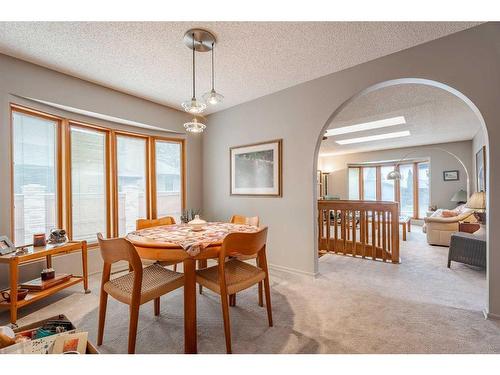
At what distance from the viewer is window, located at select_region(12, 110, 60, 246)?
96.8 inches

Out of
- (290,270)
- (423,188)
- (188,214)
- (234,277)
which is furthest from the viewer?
(423,188)

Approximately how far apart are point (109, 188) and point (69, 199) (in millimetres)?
504

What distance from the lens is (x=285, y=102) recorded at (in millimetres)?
3066

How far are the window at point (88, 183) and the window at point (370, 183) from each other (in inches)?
325

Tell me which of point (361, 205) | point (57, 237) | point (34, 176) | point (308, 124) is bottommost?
point (57, 237)

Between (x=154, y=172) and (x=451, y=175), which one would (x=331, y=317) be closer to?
(x=154, y=172)

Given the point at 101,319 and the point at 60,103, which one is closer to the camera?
the point at 101,319

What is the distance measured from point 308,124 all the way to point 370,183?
6677 mm

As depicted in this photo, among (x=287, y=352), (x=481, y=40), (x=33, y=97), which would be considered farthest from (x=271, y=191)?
(x=33, y=97)

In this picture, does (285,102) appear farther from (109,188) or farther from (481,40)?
(109,188)

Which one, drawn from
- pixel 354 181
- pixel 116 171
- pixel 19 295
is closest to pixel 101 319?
pixel 19 295

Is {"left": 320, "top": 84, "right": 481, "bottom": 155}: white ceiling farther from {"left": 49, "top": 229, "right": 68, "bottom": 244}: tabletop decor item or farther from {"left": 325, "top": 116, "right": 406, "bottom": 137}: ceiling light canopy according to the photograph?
{"left": 49, "top": 229, "right": 68, "bottom": 244}: tabletop decor item

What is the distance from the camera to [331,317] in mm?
1905
